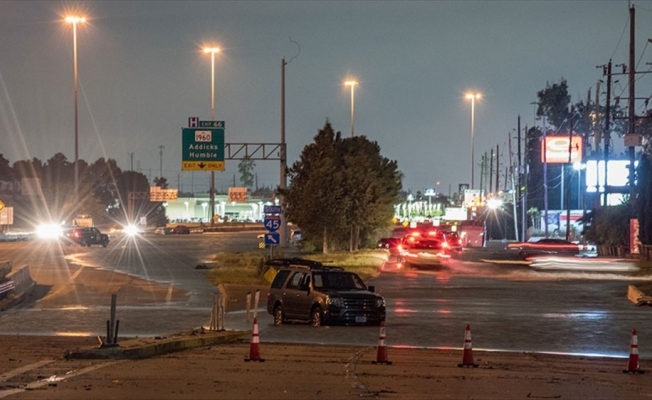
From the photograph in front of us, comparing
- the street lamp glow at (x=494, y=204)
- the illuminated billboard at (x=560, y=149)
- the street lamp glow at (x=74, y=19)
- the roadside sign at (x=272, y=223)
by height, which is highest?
the street lamp glow at (x=74, y=19)

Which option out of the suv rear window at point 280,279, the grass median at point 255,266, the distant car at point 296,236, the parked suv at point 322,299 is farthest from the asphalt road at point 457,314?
the distant car at point 296,236

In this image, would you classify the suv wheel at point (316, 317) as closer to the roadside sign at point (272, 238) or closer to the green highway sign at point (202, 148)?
the roadside sign at point (272, 238)

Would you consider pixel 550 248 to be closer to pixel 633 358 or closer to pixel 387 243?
pixel 387 243

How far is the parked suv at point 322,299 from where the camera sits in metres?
26.2

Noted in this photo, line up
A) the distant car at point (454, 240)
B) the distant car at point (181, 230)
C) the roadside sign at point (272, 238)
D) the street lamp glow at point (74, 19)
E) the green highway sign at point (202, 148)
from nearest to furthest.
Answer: the roadside sign at point (272, 238), the green highway sign at point (202, 148), the street lamp glow at point (74, 19), the distant car at point (454, 240), the distant car at point (181, 230)

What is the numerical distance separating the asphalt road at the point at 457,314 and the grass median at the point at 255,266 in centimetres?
84

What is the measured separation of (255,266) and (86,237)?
120 feet

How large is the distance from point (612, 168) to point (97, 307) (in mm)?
66947

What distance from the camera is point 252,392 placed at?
45.6 feet

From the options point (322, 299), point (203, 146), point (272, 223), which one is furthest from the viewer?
point (203, 146)

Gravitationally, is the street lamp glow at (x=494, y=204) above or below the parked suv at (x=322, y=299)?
above

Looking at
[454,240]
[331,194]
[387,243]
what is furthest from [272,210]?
[454,240]

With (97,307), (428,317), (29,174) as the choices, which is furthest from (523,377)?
(29,174)

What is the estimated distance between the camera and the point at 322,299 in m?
26.2
